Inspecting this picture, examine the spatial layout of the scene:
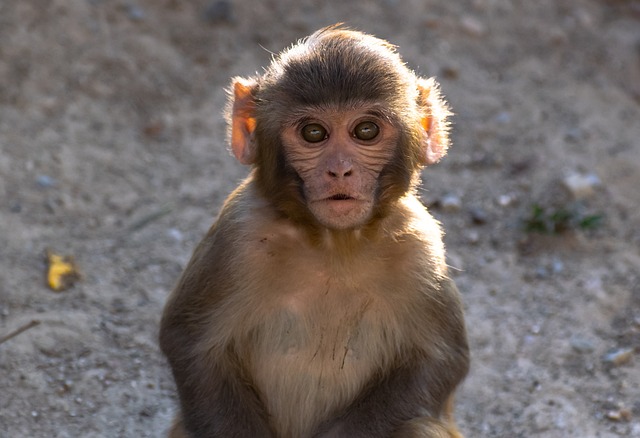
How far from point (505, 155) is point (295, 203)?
3.78m

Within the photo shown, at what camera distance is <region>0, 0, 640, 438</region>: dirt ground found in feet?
18.7

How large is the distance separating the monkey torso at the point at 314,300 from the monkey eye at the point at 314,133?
442 millimetres

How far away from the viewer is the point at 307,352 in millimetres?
4621

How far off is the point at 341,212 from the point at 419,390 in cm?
98

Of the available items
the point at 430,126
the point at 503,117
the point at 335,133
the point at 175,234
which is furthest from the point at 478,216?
the point at 335,133

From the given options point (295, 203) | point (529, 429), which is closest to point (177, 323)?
point (295, 203)

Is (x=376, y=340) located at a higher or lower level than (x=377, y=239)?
lower

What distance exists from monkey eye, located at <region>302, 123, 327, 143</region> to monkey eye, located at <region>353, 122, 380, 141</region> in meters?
0.13

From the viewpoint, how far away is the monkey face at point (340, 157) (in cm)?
414

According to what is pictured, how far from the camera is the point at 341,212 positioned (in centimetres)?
414

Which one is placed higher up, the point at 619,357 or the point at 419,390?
the point at 619,357

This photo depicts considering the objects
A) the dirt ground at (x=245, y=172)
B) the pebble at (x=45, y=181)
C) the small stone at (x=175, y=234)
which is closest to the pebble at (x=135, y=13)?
the dirt ground at (x=245, y=172)

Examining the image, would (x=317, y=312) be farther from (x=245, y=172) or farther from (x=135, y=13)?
(x=135, y=13)

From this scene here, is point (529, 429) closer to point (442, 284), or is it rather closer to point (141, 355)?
point (442, 284)
